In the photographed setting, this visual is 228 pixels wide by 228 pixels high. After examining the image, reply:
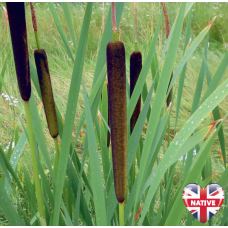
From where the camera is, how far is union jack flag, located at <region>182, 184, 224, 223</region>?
0.53 metres

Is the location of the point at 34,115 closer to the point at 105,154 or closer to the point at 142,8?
the point at 105,154

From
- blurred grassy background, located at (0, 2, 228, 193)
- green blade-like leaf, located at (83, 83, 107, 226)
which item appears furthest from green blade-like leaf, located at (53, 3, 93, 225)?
blurred grassy background, located at (0, 2, 228, 193)

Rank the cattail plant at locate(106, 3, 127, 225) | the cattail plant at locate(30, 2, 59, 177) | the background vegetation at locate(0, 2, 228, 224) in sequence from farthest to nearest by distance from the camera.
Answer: the background vegetation at locate(0, 2, 228, 224) → the cattail plant at locate(30, 2, 59, 177) → the cattail plant at locate(106, 3, 127, 225)

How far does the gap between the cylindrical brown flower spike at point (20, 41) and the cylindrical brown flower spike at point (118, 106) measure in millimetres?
129

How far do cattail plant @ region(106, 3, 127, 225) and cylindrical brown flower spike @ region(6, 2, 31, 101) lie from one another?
0.13 meters

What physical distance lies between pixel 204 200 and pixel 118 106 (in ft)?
1.14

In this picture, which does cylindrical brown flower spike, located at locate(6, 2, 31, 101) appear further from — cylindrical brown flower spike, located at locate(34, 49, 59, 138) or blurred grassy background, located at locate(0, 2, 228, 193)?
blurred grassy background, located at locate(0, 2, 228, 193)

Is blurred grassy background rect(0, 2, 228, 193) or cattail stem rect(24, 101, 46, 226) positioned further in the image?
blurred grassy background rect(0, 2, 228, 193)

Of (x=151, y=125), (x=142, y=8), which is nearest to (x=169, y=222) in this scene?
(x=151, y=125)

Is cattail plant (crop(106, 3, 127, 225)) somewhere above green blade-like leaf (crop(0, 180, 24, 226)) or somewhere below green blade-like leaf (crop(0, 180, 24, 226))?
above

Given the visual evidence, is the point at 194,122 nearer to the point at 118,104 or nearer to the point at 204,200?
the point at 118,104

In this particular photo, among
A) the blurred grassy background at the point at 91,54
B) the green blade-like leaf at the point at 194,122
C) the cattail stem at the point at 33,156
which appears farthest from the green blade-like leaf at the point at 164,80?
the blurred grassy background at the point at 91,54

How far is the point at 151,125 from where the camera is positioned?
0.43 metres

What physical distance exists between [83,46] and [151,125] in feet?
0.55
